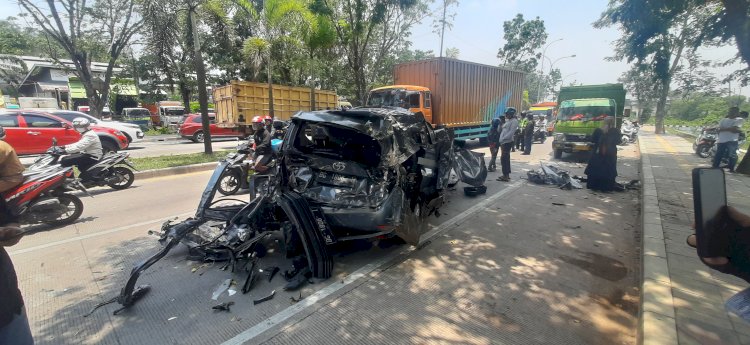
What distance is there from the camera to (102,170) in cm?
667

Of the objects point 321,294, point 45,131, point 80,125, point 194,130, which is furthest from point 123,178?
point 194,130

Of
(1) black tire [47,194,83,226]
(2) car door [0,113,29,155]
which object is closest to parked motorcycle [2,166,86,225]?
(1) black tire [47,194,83,226]

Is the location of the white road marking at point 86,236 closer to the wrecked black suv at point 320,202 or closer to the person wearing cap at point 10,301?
the wrecked black suv at point 320,202

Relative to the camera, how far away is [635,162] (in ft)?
41.3

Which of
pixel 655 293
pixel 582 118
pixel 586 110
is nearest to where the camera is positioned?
pixel 655 293

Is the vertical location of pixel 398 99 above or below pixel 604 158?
above

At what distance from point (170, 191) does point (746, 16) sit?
45.0 feet

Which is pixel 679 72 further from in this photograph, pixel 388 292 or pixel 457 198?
pixel 388 292

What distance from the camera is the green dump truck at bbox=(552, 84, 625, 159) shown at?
11.5 meters

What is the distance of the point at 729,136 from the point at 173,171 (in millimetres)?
15197

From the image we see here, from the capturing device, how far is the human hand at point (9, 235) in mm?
1712

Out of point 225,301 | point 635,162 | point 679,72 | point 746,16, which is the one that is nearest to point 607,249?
point 225,301

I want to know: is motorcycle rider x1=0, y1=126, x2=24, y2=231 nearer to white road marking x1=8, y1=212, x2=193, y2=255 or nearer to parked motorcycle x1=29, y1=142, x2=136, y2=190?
white road marking x1=8, y1=212, x2=193, y2=255

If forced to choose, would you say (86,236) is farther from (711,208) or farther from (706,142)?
(706,142)
